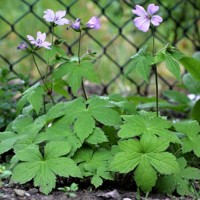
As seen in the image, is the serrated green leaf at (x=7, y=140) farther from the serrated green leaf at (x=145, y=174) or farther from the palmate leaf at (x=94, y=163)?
the serrated green leaf at (x=145, y=174)

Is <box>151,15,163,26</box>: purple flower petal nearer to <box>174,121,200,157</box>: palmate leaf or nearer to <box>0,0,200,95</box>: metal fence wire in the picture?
<box>174,121,200,157</box>: palmate leaf

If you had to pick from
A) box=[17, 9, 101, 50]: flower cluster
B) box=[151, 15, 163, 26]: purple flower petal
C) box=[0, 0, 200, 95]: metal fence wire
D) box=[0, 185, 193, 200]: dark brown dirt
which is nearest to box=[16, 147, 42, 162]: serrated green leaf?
box=[0, 185, 193, 200]: dark brown dirt

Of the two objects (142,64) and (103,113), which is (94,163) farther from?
(142,64)

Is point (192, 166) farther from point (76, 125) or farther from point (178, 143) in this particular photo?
point (76, 125)

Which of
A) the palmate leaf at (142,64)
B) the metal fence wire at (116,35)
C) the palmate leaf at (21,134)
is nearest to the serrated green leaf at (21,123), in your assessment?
the palmate leaf at (21,134)

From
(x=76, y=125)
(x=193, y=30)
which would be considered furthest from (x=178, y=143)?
(x=193, y=30)

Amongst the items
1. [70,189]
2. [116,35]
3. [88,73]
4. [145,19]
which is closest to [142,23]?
[145,19]

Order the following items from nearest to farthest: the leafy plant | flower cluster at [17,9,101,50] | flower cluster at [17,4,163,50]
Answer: the leafy plant < flower cluster at [17,4,163,50] < flower cluster at [17,9,101,50]
